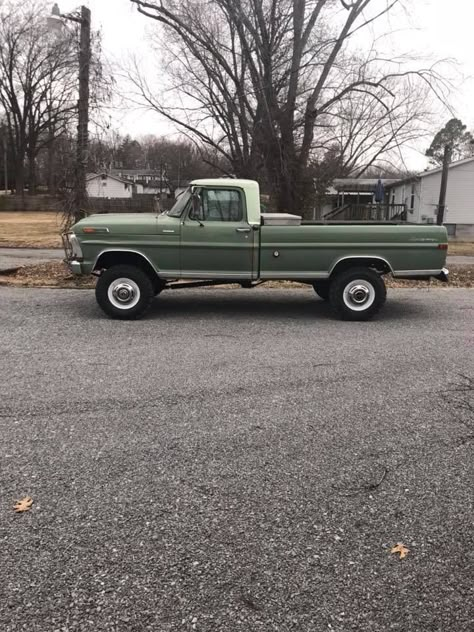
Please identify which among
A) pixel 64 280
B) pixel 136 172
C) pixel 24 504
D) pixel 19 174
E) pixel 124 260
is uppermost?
pixel 136 172

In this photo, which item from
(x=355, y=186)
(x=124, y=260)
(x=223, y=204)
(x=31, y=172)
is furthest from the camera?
(x=31, y=172)

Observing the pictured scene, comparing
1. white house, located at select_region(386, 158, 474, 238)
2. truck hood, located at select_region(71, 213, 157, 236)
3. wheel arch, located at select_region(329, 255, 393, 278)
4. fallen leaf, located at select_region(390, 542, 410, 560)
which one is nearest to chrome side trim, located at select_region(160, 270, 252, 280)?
truck hood, located at select_region(71, 213, 157, 236)

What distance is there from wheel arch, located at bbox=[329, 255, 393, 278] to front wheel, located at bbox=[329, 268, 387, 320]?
86mm

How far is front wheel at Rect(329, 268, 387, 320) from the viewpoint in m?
8.17

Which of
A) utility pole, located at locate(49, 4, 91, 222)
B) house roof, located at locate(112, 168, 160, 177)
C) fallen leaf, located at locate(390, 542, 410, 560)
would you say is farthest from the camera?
house roof, located at locate(112, 168, 160, 177)

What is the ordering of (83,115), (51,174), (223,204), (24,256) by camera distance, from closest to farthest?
(223,204), (83,115), (24,256), (51,174)

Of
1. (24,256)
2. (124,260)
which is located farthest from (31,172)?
(124,260)

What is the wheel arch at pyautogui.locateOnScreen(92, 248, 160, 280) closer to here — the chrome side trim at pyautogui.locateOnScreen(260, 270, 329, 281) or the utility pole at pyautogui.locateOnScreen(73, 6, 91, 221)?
the chrome side trim at pyautogui.locateOnScreen(260, 270, 329, 281)

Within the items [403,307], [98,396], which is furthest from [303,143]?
[98,396]

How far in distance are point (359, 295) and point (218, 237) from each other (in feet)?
7.32

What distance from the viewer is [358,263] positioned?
8.24 meters

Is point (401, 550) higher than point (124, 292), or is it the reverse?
point (124, 292)

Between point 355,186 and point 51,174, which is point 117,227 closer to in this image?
point 51,174

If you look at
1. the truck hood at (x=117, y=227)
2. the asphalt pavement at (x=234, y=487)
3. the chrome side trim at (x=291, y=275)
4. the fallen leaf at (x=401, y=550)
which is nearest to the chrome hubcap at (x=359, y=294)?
the chrome side trim at (x=291, y=275)
